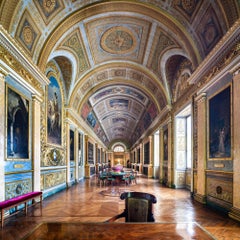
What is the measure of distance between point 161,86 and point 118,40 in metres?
4.03

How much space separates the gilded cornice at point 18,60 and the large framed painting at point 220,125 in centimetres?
643

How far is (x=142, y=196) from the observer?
302 centimetres

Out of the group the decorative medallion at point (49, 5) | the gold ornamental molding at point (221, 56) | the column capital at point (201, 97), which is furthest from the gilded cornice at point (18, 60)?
the column capital at point (201, 97)

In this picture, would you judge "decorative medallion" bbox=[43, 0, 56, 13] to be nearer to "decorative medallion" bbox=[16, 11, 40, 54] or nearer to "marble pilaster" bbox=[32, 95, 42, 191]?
"decorative medallion" bbox=[16, 11, 40, 54]

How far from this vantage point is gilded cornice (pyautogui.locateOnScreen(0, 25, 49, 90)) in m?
5.62

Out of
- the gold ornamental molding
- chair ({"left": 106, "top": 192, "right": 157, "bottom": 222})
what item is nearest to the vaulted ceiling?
the gold ornamental molding

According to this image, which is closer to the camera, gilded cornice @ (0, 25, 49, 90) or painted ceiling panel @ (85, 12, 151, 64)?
gilded cornice @ (0, 25, 49, 90)

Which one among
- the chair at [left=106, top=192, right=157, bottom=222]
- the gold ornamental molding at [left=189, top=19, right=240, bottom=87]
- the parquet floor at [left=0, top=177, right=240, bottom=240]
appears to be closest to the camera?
the chair at [left=106, top=192, right=157, bottom=222]

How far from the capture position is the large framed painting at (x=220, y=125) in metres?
6.08

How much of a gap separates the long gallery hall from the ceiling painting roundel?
5cm

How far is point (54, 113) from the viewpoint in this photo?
34.7 ft

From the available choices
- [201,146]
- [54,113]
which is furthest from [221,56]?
[54,113]

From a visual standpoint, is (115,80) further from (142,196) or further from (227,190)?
(142,196)

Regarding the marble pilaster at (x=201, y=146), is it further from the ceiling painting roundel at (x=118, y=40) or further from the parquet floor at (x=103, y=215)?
the ceiling painting roundel at (x=118, y=40)
